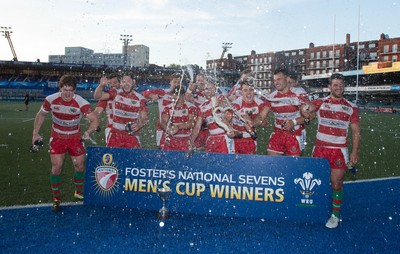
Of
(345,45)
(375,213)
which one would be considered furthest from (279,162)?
(345,45)

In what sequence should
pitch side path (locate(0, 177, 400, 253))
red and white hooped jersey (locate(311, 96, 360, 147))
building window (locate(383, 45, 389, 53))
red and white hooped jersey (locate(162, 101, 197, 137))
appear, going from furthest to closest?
building window (locate(383, 45, 389, 53)) → red and white hooped jersey (locate(162, 101, 197, 137)) → red and white hooped jersey (locate(311, 96, 360, 147)) → pitch side path (locate(0, 177, 400, 253))

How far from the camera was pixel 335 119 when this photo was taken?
550 cm

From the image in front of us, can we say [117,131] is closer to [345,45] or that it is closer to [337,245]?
[337,245]

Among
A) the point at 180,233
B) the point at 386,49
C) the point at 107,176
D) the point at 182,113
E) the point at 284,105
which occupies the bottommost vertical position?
the point at 180,233

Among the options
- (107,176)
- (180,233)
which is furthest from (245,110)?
(107,176)

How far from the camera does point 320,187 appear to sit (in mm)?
5363

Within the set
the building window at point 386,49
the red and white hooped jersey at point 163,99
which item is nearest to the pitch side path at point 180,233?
the red and white hooped jersey at point 163,99

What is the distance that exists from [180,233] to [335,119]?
300 centimetres

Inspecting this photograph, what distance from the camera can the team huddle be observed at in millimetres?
5484

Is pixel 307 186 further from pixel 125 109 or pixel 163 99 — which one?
pixel 125 109

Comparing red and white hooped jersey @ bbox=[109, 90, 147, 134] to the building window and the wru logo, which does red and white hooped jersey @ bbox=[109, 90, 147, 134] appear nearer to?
the wru logo

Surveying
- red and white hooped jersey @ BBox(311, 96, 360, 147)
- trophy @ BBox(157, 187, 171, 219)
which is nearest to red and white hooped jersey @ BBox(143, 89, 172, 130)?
trophy @ BBox(157, 187, 171, 219)

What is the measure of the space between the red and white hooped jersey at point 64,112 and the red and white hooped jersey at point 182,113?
1568 mm

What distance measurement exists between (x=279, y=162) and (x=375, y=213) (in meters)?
1.95
